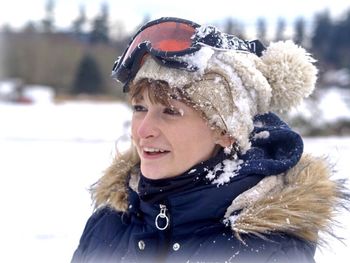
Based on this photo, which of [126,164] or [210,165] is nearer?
[210,165]

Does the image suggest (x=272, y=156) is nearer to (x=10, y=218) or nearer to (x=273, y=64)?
(x=273, y=64)

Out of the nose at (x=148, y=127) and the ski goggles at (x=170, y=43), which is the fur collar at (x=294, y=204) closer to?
the nose at (x=148, y=127)

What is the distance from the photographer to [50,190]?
718 centimetres

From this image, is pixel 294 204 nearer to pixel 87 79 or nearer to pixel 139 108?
pixel 139 108

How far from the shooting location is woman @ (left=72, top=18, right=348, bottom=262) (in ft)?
5.30

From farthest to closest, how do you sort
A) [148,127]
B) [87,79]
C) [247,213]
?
[87,79] → [148,127] → [247,213]

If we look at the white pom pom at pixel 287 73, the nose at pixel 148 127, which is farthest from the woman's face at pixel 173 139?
the white pom pom at pixel 287 73

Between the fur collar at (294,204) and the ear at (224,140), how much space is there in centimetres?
16

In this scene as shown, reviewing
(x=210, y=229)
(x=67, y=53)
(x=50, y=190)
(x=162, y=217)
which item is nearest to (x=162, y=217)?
(x=162, y=217)

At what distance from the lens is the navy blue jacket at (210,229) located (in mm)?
1585

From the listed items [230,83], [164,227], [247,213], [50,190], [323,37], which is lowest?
[323,37]

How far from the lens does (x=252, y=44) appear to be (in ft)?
6.33

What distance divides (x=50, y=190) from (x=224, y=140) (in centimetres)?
577

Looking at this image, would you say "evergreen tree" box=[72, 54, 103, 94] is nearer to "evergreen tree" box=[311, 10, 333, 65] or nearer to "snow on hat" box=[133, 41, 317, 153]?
"evergreen tree" box=[311, 10, 333, 65]
